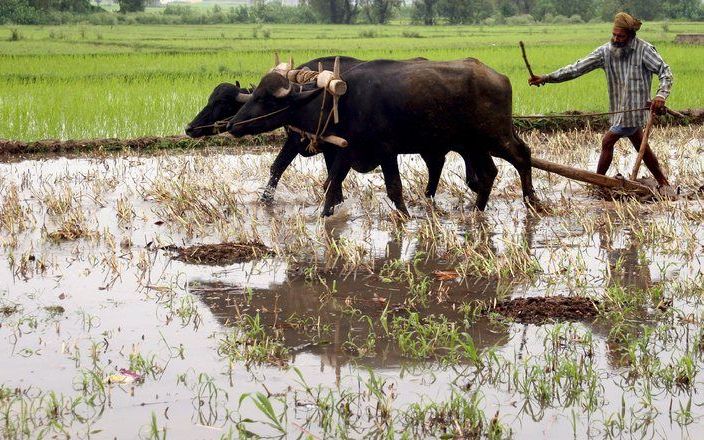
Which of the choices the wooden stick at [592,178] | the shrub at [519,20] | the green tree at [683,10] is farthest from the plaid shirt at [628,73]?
the green tree at [683,10]

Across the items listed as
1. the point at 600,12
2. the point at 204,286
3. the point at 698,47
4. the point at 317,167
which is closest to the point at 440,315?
the point at 204,286

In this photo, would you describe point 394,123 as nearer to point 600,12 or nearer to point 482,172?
point 482,172

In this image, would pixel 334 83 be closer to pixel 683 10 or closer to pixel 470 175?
pixel 470 175

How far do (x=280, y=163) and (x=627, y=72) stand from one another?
2.45 metres

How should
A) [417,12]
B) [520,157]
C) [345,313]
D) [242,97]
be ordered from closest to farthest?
[345,313] → [520,157] → [242,97] → [417,12]

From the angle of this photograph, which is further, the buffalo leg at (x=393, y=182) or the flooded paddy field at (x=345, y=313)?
the buffalo leg at (x=393, y=182)

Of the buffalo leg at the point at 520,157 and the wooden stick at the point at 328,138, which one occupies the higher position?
the wooden stick at the point at 328,138

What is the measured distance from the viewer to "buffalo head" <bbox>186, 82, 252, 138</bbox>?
757cm

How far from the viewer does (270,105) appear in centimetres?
705

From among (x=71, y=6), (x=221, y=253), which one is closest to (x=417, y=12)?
(x=71, y=6)

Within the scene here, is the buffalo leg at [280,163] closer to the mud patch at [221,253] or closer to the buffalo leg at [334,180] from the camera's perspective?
the buffalo leg at [334,180]

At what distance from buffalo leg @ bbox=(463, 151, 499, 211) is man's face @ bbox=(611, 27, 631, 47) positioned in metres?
1.13

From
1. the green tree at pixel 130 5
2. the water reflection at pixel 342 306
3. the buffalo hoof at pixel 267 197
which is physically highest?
the water reflection at pixel 342 306

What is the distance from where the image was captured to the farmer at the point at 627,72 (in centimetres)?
714
